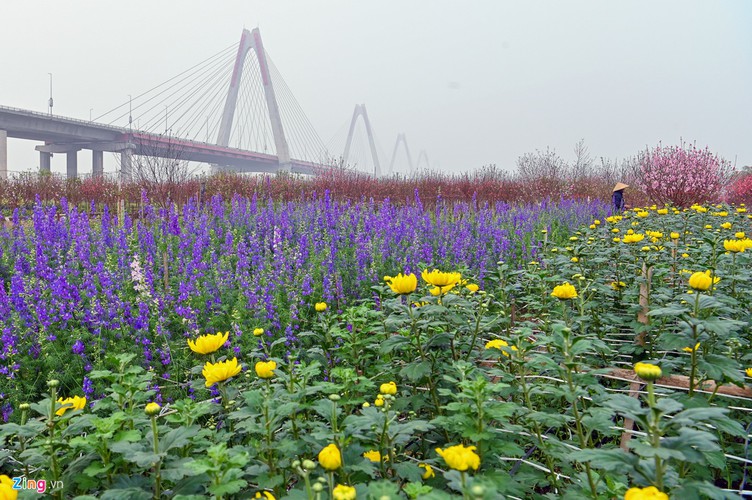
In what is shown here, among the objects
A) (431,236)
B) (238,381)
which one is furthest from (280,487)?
(431,236)

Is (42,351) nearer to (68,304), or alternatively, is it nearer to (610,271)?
(68,304)

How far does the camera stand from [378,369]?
2.12 metres

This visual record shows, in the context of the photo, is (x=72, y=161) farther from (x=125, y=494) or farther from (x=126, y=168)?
(x=125, y=494)

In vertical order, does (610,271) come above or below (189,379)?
above

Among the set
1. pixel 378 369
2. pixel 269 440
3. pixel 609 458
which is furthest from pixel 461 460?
pixel 378 369

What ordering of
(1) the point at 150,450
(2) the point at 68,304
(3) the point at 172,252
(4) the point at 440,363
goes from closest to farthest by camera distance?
1. (1) the point at 150,450
2. (4) the point at 440,363
3. (2) the point at 68,304
4. (3) the point at 172,252

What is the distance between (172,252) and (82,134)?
42.6m

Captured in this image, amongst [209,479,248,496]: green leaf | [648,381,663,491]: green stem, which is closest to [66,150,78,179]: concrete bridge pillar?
[209,479,248,496]: green leaf

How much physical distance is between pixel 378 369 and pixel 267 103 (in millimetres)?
38448

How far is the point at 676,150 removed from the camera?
39.7 feet

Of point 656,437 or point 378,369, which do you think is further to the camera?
point 378,369

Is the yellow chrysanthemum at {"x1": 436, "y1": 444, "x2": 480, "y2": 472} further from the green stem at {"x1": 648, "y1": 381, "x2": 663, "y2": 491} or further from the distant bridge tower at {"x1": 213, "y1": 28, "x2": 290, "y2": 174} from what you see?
the distant bridge tower at {"x1": 213, "y1": 28, "x2": 290, "y2": 174}

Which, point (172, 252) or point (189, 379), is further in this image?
point (172, 252)

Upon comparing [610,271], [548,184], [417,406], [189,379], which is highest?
[548,184]
